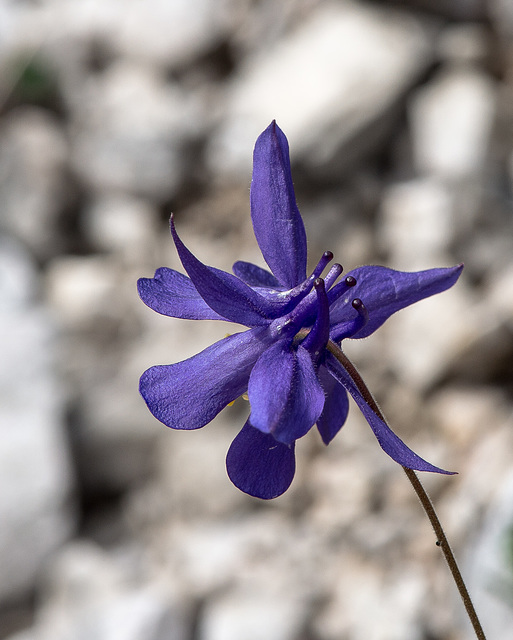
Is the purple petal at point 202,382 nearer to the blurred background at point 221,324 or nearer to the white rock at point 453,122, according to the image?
the blurred background at point 221,324

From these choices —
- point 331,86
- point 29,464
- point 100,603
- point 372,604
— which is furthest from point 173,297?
Answer: point 331,86

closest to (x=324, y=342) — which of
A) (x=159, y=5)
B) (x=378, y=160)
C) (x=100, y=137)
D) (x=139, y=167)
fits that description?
(x=378, y=160)

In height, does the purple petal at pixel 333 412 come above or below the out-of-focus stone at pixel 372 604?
above

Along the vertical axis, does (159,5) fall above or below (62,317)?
above

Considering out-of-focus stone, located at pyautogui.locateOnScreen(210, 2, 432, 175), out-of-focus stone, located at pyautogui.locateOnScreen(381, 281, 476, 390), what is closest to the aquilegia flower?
out-of-focus stone, located at pyautogui.locateOnScreen(381, 281, 476, 390)

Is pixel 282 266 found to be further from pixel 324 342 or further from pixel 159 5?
pixel 159 5

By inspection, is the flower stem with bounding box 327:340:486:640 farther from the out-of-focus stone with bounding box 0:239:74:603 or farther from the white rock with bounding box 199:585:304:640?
the out-of-focus stone with bounding box 0:239:74:603

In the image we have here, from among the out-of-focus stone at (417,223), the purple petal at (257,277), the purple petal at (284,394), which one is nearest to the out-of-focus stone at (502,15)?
the out-of-focus stone at (417,223)

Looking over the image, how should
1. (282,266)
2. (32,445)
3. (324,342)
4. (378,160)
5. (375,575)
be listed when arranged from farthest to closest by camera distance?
(378,160)
(32,445)
(375,575)
(282,266)
(324,342)
